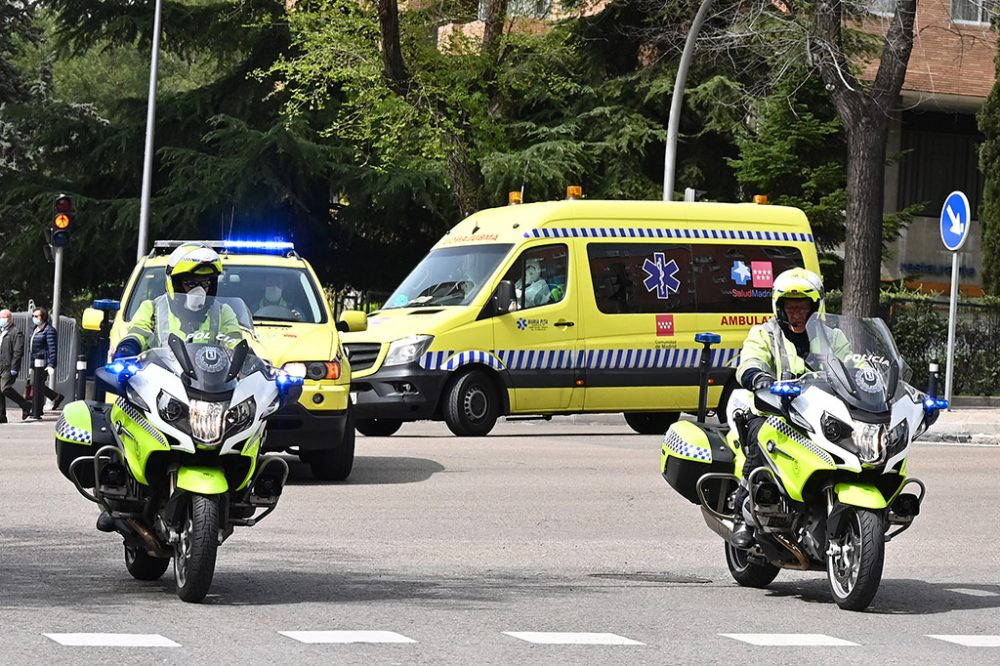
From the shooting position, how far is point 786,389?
8.27m

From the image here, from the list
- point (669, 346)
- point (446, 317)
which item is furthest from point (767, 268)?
point (446, 317)

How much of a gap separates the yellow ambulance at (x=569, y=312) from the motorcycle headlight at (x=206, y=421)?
1156 cm

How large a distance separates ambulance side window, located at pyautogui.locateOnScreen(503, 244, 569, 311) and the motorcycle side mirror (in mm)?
→ 11822

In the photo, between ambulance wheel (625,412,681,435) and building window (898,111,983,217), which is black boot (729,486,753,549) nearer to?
ambulance wheel (625,412,681,435)

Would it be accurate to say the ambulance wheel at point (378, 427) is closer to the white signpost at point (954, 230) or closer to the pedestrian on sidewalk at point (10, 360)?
the pedestrian on sidewalk at point (10, 360)

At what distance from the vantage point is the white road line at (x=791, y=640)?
299 inches

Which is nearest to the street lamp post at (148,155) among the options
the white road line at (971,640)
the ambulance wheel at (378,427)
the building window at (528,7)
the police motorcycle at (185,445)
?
the building window at (528,7)

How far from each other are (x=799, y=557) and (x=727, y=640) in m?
1.09

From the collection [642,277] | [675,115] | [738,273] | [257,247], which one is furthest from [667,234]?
[257,247]

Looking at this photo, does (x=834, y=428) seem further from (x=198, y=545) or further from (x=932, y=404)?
(x=198, y=545)

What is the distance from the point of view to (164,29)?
37.7 m

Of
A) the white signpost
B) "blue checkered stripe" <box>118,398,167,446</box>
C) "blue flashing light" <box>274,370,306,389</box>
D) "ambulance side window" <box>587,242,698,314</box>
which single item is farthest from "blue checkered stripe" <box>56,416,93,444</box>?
the white signpost

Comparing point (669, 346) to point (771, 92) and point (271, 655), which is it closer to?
point (771, 92)

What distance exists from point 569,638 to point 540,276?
12.8 m
